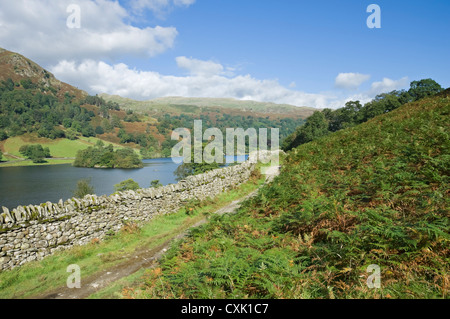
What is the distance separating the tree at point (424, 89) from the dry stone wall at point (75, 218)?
194 feet

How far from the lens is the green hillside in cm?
396

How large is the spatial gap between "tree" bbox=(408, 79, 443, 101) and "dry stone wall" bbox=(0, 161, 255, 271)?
194 ft

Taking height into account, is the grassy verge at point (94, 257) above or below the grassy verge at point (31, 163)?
above

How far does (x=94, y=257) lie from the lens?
30.2 ft

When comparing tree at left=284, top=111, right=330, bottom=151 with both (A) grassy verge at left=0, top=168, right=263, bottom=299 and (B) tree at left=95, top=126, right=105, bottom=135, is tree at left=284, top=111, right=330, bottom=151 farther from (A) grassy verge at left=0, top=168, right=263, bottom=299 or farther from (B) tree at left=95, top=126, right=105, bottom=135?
(B) tree at left=95, top=126, right=105, bottom=135

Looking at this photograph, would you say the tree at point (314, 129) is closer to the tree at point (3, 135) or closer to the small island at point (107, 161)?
the small island at point (107, 161)

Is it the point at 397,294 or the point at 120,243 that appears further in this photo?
the point at 120,243

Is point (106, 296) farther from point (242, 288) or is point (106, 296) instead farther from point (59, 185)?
point (59, 185)

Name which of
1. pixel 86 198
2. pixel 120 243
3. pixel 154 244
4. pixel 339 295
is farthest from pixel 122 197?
pixel 339 295

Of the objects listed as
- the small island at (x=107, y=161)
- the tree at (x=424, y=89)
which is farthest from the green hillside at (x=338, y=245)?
the small island at (x=107, y=161)

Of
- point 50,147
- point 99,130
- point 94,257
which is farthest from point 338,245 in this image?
point 99,130

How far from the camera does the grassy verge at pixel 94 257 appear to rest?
7277 mm

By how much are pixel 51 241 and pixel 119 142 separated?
182376 millimetres

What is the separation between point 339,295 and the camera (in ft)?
12.9
